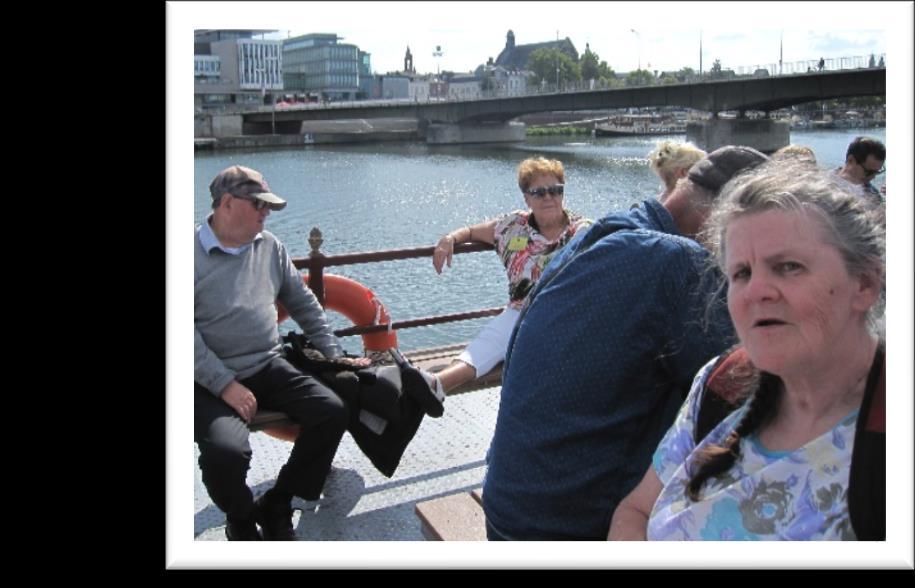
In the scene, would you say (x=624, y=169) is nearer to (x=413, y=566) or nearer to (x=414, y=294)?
(x=414, y=294)

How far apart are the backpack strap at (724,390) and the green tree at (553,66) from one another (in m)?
96.3

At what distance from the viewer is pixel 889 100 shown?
1.64m

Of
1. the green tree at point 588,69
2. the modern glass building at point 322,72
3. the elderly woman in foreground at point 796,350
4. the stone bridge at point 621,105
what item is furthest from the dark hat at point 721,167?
the modern glass building at point 322,72

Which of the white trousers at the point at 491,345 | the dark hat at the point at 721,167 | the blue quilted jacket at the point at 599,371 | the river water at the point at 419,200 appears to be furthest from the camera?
the river water at the point at 419,200

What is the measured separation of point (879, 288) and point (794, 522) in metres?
A: 0.37

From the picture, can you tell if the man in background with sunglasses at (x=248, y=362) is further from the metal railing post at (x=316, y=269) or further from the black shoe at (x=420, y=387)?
the metal railing post at (x=316, y=269)

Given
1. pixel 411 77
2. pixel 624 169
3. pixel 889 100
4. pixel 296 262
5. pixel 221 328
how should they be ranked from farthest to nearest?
1. pixel 411 77
2. pixel 624 169
3. pixel 296 262
4. pixel 221 328
5. pixel 889 100

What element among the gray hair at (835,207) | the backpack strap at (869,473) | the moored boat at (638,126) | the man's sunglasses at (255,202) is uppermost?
the moored boat at (638,126)

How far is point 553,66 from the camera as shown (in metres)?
99.3

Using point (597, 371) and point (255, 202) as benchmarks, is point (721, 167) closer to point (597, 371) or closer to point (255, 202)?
point (597, 371)

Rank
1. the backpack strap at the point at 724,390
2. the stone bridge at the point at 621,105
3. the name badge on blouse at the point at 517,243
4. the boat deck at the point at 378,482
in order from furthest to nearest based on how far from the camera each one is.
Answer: the stone bridge at the point at 621,105 < the name badge on blouse at the point at 517,243 < the boat deck at the point at 378,482 < the backpack strap at the point at 724,390

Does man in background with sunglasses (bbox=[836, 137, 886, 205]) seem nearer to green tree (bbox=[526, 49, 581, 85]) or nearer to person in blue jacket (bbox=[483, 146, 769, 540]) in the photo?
person in blue jacket (bbox=[483, 146, 769, 540])

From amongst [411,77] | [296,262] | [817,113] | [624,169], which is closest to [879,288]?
[296,262]

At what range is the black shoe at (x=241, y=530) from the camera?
3.13 m
